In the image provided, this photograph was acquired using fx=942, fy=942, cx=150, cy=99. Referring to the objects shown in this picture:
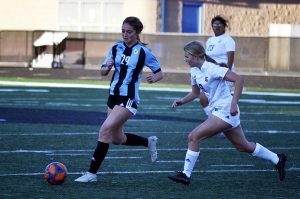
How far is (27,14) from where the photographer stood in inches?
1793

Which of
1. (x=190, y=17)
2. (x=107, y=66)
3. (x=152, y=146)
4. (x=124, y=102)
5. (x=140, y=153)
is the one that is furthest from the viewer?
(x=190, y=17)

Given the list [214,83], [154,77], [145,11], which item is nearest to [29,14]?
[145,11]

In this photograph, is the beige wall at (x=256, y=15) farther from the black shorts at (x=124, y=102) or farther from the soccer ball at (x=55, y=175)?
the soccer ball at (x=55, y=175)

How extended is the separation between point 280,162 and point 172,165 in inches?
64.1

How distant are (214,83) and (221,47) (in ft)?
16.5

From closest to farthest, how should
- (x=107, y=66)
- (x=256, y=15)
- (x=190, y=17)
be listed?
(x=107, y=66) < (x=190, y=17) < (x=256, y=15)

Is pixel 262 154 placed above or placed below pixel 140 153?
above

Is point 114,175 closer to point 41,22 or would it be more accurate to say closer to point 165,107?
point 165,107

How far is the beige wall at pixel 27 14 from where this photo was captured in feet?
149

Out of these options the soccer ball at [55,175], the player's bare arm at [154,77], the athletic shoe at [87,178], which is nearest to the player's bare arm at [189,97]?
the player's bare arm at [154,77]

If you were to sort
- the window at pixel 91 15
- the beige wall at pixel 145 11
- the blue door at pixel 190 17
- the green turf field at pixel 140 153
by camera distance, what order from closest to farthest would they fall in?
1. the green turf field at pixel 140 153
2. the beige wall at pixel 145 11
3. the window at pixel 91 15
4. the blue door at pixel 190 17

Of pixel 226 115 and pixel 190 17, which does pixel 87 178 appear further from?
pixel 190 17

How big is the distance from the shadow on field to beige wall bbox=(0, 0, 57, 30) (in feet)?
87.7

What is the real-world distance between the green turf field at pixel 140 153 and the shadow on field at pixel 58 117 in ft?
0.06
